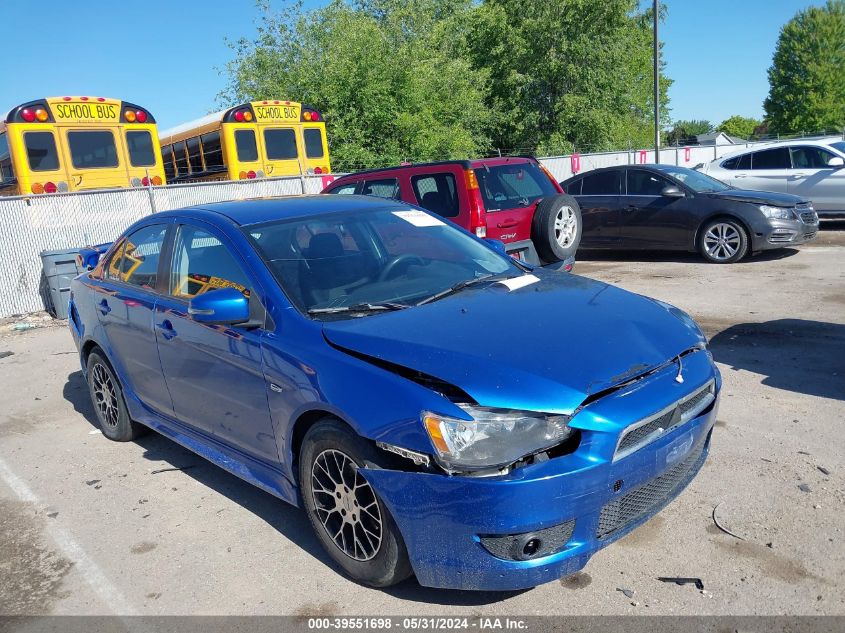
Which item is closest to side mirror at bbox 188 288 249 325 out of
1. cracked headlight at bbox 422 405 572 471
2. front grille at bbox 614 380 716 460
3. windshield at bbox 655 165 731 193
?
cracked headlight at bbox 422 405 572 471

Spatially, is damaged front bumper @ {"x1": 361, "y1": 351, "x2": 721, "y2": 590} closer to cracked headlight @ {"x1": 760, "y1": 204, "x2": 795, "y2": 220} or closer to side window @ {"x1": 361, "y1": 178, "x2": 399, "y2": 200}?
side window @ {"x1": 361, "y1": 178, "x2": 399, "y2": 200}

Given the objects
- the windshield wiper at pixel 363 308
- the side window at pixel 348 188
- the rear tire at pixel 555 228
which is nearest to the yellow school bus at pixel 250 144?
the side window at pixel 348 188

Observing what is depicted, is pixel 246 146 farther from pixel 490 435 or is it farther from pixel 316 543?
pixel 490 435

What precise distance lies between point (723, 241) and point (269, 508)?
8.75 m

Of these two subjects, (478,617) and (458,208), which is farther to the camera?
(458,208)

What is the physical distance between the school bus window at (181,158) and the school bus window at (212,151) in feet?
3.79

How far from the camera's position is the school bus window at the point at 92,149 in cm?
1433

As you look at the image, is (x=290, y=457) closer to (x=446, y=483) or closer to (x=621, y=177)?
(x=446, y=483)

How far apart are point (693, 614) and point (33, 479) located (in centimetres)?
429

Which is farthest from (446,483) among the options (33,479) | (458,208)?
(458,208)

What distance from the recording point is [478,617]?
307 centimetres

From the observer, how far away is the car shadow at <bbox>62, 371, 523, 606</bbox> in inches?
127

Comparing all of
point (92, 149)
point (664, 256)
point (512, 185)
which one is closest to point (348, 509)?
point (512, 185)

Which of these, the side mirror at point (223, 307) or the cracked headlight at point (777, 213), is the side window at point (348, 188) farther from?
the side mirror at point (223, 307)
